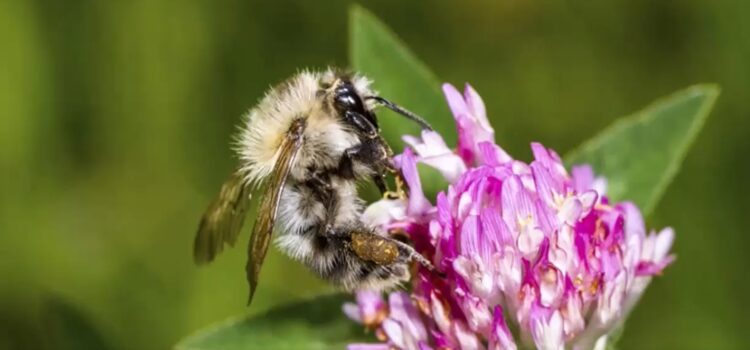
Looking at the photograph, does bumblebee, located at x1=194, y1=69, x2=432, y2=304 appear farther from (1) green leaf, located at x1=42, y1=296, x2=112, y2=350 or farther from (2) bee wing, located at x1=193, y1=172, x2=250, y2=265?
(1) green leaf, located at x1=42, y1=296, x2=112, y2=350

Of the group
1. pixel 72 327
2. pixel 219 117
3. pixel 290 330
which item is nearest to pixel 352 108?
pixel 290 330

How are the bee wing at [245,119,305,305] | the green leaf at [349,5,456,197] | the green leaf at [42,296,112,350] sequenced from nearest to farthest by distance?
the bee wing at [245,119,305,305] < the green leaf at [349,5,456,197] < the green leaf at [42,296,112,350]

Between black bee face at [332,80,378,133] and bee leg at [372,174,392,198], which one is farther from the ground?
black bee face at [332,80,378,133]

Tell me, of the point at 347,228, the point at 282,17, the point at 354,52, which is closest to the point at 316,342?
the point at 347,228

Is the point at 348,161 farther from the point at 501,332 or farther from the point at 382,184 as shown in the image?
the point at 501,332

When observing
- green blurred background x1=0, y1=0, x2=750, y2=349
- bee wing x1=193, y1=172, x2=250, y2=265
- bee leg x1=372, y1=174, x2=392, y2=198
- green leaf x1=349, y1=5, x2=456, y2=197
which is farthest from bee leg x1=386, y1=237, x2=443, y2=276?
green blurred background x1=0, y1=0, x2=750, y2=349

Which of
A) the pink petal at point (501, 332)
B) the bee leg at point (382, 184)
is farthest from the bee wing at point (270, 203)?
the pink petal at point (501, 332)

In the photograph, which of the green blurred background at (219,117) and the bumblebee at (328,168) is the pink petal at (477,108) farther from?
the green blurred background at (219,117)
